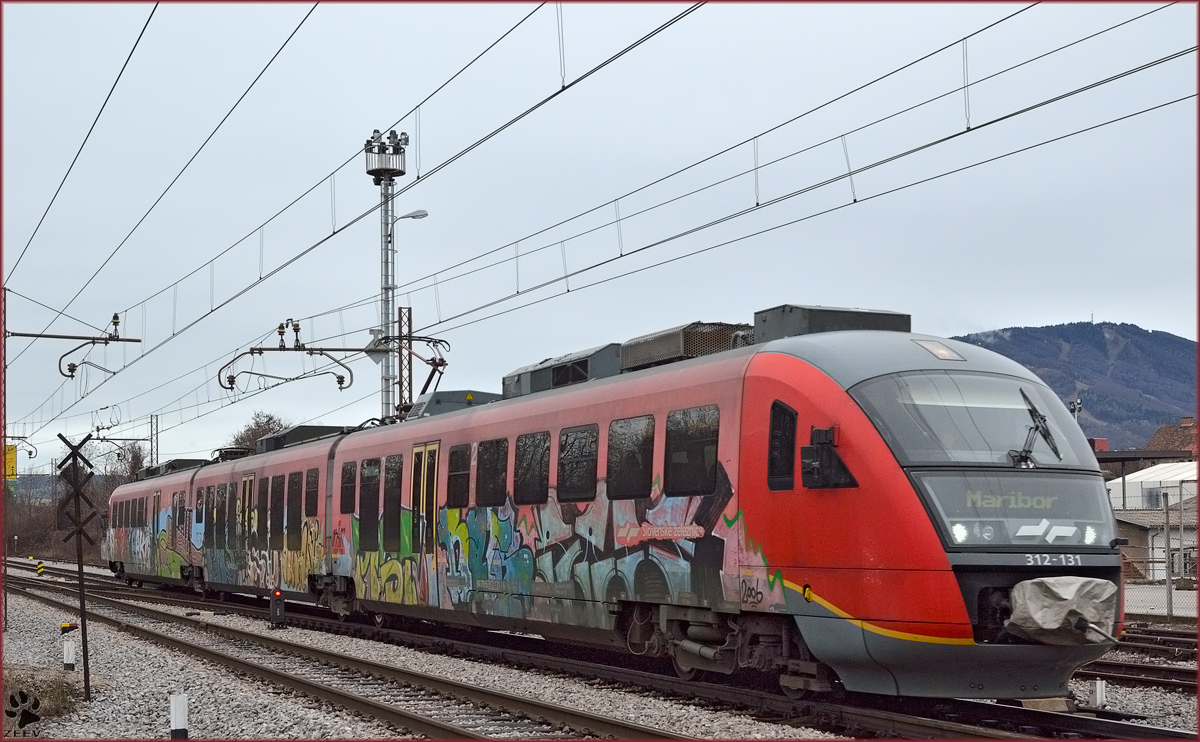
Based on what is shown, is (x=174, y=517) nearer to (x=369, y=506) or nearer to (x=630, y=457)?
(x=369, y=506)

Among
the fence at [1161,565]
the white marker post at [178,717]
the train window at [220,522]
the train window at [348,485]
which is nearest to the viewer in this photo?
the white marker post at [178,717]

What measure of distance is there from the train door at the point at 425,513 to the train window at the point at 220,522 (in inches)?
479

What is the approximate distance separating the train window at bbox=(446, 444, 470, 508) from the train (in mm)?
52

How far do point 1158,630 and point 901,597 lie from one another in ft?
34.2

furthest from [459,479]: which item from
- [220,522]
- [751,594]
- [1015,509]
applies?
[220,522]

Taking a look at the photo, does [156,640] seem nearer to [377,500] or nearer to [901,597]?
[377,500]

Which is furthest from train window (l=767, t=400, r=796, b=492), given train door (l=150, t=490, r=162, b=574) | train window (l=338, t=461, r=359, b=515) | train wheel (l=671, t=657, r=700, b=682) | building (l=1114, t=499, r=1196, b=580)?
train door (l=150, t=490, r=162, b=574)

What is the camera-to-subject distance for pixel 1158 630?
60.5 ft

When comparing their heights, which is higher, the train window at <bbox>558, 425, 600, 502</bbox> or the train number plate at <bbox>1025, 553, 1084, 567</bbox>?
the train window at <bbox>558, 425, 600, 502</bbox>

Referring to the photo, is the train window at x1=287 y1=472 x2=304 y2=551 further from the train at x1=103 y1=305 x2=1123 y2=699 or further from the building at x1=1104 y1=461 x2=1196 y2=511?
the building at x1=1104 y1=461 x2=1196 y2=511

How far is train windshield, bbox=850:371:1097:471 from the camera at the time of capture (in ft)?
33.9

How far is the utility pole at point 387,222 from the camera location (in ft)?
98.5

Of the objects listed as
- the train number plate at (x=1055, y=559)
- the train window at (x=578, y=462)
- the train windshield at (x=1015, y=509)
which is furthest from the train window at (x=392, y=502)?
the train number plate at (x=1055, y=559)

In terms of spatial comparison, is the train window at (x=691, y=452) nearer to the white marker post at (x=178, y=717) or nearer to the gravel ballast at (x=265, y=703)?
the gravel ballast at (x=265, y=703)
